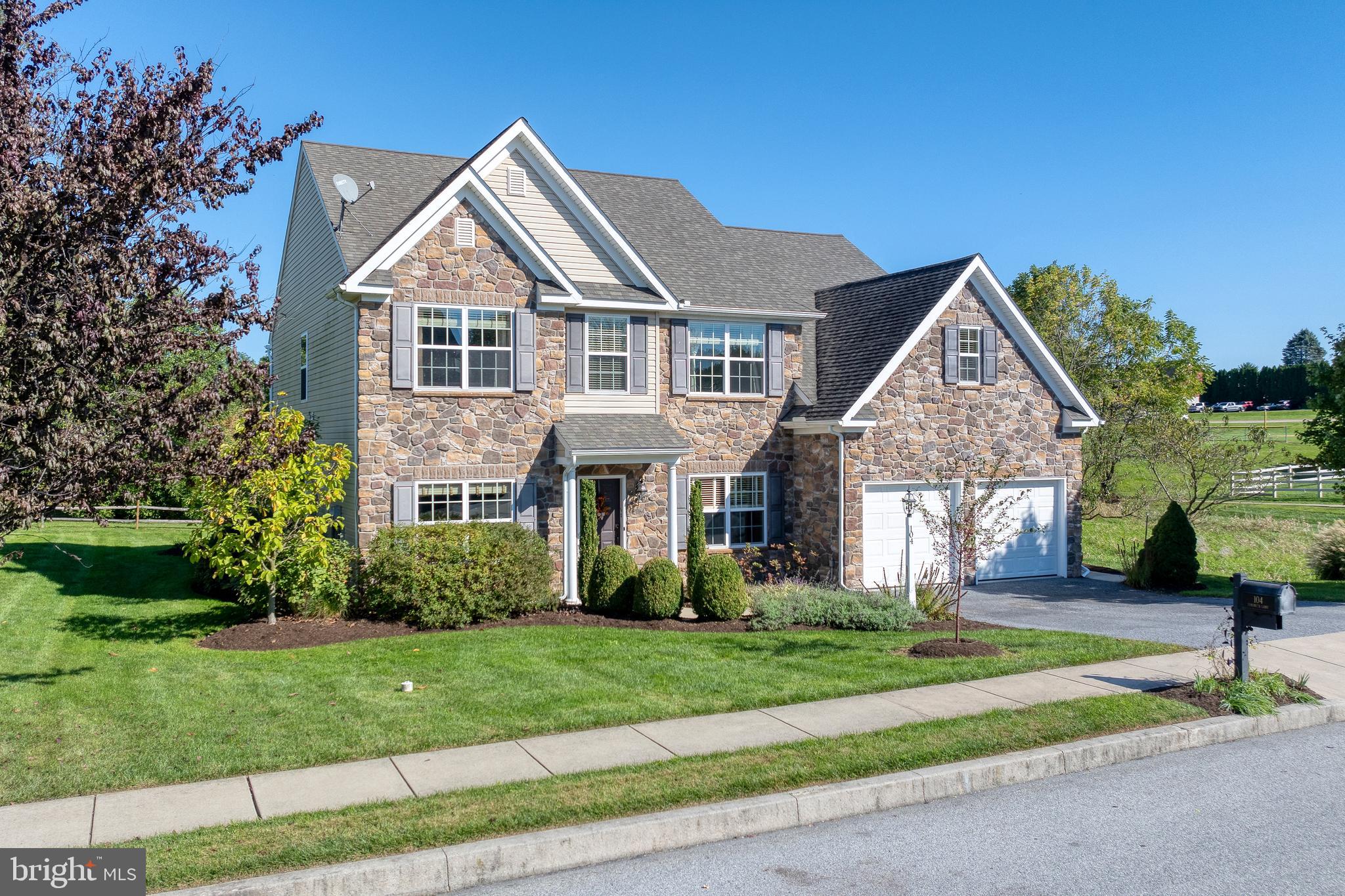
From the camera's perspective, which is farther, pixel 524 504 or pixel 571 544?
pixel 571 544

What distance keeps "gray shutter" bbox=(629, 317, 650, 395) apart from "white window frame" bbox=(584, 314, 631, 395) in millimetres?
65

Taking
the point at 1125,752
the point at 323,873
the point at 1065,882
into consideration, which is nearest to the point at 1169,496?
the point at 1125,752

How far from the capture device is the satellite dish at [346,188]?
17594 millimetres

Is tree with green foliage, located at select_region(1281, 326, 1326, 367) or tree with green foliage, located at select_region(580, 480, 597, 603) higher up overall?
tree with green foliage, located at select_region(1281, 326, 1326, 367)

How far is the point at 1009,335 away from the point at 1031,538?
4547 mm

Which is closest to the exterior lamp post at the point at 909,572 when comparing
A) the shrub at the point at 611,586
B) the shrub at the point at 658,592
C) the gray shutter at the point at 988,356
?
the gray shutter at the point at 988,356

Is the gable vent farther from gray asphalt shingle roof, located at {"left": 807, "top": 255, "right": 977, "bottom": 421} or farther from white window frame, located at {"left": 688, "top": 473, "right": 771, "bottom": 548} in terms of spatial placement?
A: gray asphalt shingle roof, located at {"left": 807, "top": 255, "right": 977, "bottom": 421}

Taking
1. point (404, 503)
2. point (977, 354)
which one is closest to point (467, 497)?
point (404, 503)

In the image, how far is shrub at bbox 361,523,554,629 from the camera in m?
14.5

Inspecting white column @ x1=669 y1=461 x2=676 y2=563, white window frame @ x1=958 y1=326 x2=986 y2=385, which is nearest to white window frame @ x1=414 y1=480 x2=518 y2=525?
white column @ x1=669 y1=461 x2=676 y2=563

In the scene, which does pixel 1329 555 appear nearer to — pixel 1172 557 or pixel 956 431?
pixel 1172 557

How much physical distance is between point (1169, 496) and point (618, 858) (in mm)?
19847

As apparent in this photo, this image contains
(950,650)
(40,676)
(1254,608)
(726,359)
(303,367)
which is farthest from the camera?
(303,367)

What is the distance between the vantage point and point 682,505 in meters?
18.9
